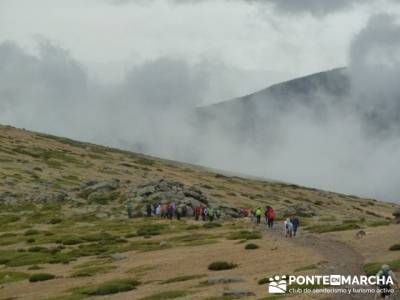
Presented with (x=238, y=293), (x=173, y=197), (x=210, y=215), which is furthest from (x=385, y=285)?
(x=173, y=197)

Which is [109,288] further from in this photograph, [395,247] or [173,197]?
[173,197]

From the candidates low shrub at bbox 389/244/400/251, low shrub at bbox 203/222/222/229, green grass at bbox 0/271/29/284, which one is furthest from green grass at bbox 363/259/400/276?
low shrub at bbox 203/222/222/229

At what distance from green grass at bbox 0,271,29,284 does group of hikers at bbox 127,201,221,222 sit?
135 ft

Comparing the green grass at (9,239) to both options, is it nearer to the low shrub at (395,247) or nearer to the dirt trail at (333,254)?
the dirt trail at (333,254)

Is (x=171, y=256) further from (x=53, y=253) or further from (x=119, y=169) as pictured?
(x=119, y=169)

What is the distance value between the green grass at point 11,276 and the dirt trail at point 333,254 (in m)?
23.7

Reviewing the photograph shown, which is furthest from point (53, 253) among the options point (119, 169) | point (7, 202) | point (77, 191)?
point (119, 169)

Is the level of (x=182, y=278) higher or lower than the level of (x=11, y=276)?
higher

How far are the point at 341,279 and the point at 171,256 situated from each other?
22098 mm

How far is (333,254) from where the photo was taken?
155 ft

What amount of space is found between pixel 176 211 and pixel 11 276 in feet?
148

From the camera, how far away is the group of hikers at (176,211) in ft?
307

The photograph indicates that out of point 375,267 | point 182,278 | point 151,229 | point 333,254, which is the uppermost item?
point 151,229

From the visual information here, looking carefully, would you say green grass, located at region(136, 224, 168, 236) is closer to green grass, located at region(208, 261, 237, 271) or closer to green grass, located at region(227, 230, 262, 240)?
green grass, located at region(227, 230, 262, 240)
